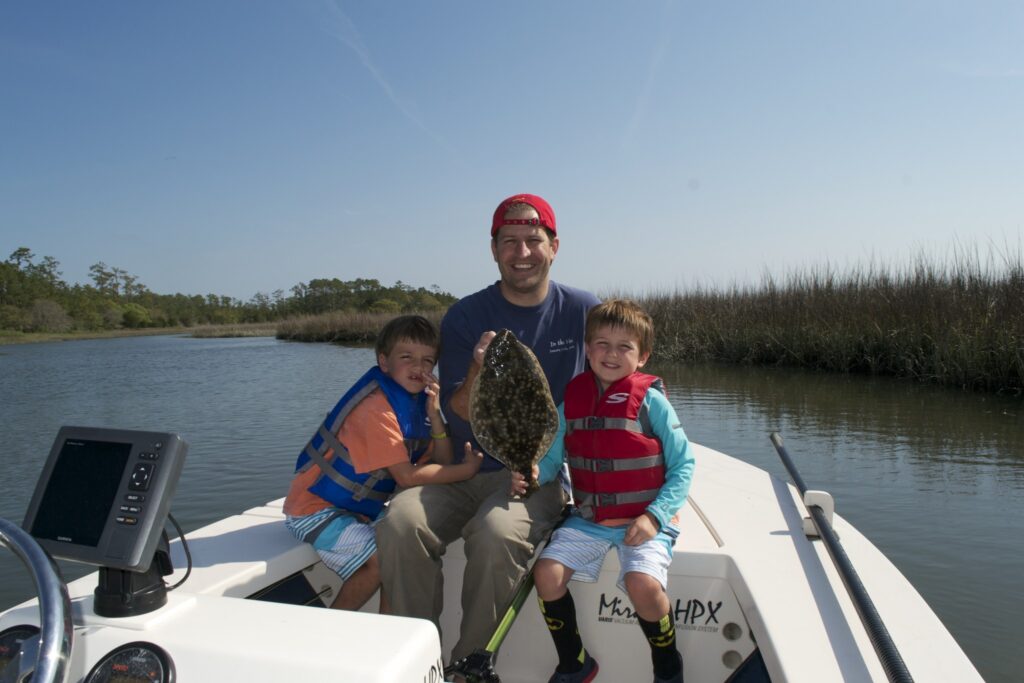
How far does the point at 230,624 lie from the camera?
67.0 inches

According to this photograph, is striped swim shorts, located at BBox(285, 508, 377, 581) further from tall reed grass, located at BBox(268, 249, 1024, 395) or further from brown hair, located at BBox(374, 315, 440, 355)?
tall reed grass, located at BBox(268, 249, 1024, 395)

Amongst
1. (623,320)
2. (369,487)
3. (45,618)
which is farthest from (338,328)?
(45,618)

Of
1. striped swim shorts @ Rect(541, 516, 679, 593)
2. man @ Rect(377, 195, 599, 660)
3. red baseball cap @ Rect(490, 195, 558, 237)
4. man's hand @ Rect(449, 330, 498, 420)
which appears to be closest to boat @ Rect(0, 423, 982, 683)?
striped swim shorts @ Rect(541, 516, 679, 593)

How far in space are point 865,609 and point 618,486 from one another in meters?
1.04

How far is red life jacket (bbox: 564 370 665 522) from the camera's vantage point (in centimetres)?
282

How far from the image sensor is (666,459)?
113 inches

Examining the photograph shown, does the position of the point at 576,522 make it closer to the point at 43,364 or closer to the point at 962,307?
the point at 962,307

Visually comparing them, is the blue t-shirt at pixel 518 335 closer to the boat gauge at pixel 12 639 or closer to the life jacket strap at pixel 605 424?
the life jacket strap at pixel 605 424

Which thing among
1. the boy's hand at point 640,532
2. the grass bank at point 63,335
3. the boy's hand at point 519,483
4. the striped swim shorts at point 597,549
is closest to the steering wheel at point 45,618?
the boy's hand at point 519,483

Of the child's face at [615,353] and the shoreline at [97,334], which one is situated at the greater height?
the child's face at [615,353]

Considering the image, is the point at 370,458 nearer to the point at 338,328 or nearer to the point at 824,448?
the point at 824,448

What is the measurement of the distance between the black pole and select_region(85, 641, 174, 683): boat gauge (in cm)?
181

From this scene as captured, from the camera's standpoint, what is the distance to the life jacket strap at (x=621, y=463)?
2824 millimetres

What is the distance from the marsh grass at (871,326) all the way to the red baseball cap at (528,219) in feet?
40.4
